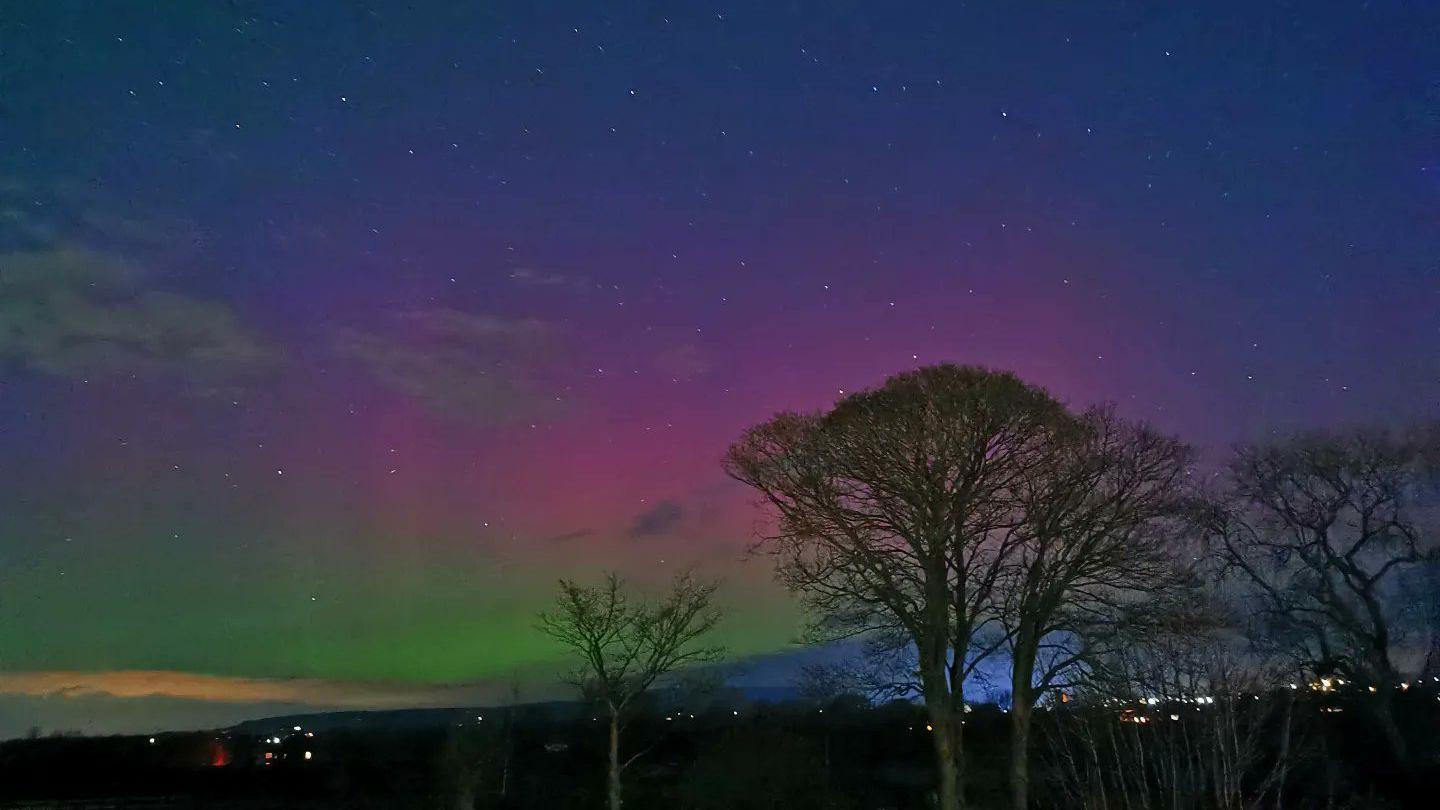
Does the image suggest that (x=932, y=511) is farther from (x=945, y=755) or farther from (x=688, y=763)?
(x=688, y=763)

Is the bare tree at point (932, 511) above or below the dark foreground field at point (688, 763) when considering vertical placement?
above

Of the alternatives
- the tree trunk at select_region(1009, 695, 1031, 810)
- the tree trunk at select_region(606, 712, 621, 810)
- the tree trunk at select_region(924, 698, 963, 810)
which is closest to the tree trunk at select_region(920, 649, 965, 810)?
the tree trunk at select_region(924, 698, 963, 810)

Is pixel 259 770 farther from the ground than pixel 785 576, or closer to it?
closer to it

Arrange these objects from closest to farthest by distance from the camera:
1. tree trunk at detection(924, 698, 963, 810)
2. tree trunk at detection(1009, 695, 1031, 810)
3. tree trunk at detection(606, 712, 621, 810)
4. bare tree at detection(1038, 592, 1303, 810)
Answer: bare tree at detection(1038, 592, 1303, 810) < tree trunk at detection(924, 698, 963, 810) < tree trunk at detection(1009, 695, 1031, 810) < tree trunk at detection(606, 712, 621, 810)

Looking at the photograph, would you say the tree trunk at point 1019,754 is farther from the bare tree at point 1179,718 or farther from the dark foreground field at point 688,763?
the bare tree at point 1179,718

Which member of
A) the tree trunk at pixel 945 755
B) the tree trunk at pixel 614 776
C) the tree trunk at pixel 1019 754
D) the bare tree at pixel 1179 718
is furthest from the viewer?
the tree trunk at pixel 614 776

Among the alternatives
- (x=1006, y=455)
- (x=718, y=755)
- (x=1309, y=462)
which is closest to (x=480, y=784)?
(x=718, y=755)

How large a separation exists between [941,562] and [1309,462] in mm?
14733

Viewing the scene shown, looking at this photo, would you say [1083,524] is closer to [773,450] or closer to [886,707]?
[773,450]

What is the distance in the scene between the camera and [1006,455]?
27938 mm

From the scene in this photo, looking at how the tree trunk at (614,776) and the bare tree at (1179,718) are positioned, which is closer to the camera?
the bare tree at (1179,718)

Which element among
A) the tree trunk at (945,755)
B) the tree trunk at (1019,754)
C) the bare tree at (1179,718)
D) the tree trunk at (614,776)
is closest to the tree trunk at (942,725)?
the tree trunk at (945,755)

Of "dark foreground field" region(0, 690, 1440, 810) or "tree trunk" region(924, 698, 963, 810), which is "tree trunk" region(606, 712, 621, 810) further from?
"tree trunk" region(924, 698, 963, 810)

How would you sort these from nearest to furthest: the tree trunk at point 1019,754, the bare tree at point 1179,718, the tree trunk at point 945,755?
the bare tree at point 1179,718 → the tree trunk at point 945,755 → the tree trunk at point 1019,754
